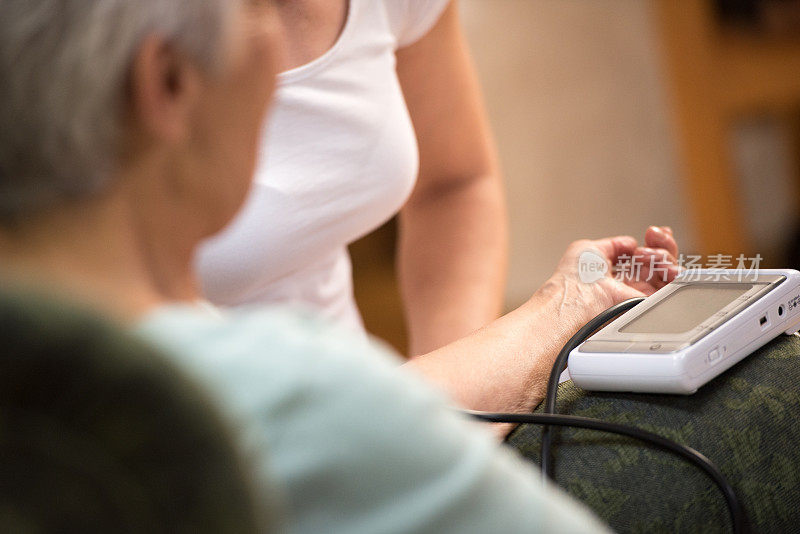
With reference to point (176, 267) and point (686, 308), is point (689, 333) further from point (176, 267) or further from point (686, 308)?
point (176, 267)

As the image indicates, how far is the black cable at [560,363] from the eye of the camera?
0.47 meters

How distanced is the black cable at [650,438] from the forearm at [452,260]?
14.4 inches

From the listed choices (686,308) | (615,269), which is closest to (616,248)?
(615,269)

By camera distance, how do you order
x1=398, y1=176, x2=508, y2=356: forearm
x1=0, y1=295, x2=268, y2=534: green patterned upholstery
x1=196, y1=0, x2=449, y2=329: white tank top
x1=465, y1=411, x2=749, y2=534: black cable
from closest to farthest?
x1=0, y1=295, x2=268, y2=534: green patterned upholstery < x1=465, y1=411, x2=749, y2=534: black cable < x1=196, y1=0, x2=449, y2=329: white tank top < x1=398, y1=176, x2=508, y2=356: forearm

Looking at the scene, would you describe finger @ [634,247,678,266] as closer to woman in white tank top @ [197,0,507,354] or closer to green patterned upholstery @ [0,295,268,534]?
woman in white tank top @ [197,0,507,354]

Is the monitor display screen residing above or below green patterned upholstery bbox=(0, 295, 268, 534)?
below

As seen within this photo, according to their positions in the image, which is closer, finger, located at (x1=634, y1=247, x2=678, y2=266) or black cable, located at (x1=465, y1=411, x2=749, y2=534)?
black cable, located at (x1=465, y1=411, x2=749, y2=534)

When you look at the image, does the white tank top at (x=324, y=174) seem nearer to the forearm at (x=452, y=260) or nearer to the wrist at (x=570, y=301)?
the forearm at (x=452, y=260)

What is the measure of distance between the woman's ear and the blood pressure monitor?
28 centimetres

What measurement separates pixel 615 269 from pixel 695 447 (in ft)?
0.68

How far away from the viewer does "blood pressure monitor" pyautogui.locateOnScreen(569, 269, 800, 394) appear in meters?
0.48

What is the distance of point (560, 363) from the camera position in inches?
20.8

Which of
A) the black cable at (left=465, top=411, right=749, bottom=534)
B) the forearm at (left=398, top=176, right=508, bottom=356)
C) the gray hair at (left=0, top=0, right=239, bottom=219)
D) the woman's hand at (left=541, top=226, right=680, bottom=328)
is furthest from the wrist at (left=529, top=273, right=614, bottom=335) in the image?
the gray hair at (left=0, top=0, right=239, bottom=219)


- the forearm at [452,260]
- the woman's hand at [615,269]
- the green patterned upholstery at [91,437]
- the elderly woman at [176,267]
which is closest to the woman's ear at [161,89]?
the elderly woman at [176,267]
